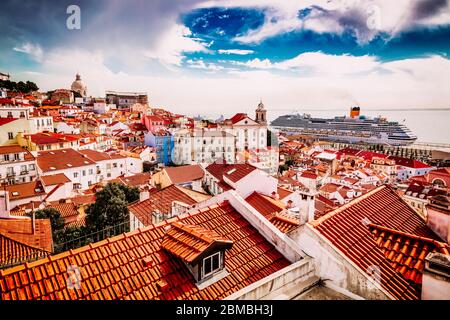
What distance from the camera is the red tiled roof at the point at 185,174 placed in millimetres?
12351

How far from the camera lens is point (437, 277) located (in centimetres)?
175

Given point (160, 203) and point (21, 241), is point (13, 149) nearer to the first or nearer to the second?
point (160, 203)

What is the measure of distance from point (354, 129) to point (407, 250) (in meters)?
65.0

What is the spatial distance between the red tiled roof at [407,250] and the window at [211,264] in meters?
1.43

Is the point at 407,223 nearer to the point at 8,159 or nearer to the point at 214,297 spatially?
the point at 214,297

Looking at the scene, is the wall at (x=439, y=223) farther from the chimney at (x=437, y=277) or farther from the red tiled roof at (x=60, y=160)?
the red tiled roof at (x=60, y=160)

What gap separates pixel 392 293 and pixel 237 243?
3.96 ft

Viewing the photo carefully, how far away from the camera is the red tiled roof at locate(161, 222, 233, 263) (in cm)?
202

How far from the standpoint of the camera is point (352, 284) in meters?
2.09

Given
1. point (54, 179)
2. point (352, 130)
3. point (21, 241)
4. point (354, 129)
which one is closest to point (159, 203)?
point (21, 241)

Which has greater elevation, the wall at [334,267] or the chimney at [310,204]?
the chimney at [310,204]

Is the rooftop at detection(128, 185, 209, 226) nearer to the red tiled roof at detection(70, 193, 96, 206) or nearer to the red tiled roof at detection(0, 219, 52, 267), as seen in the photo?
the red tiled roof at detection(0, 219, 52, 267)

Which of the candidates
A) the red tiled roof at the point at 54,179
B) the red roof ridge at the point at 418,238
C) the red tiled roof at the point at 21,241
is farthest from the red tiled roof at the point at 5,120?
the red roof ridge at the point at 418,238

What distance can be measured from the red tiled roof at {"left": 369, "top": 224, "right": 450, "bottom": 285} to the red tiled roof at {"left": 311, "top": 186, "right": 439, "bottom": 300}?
6cm
